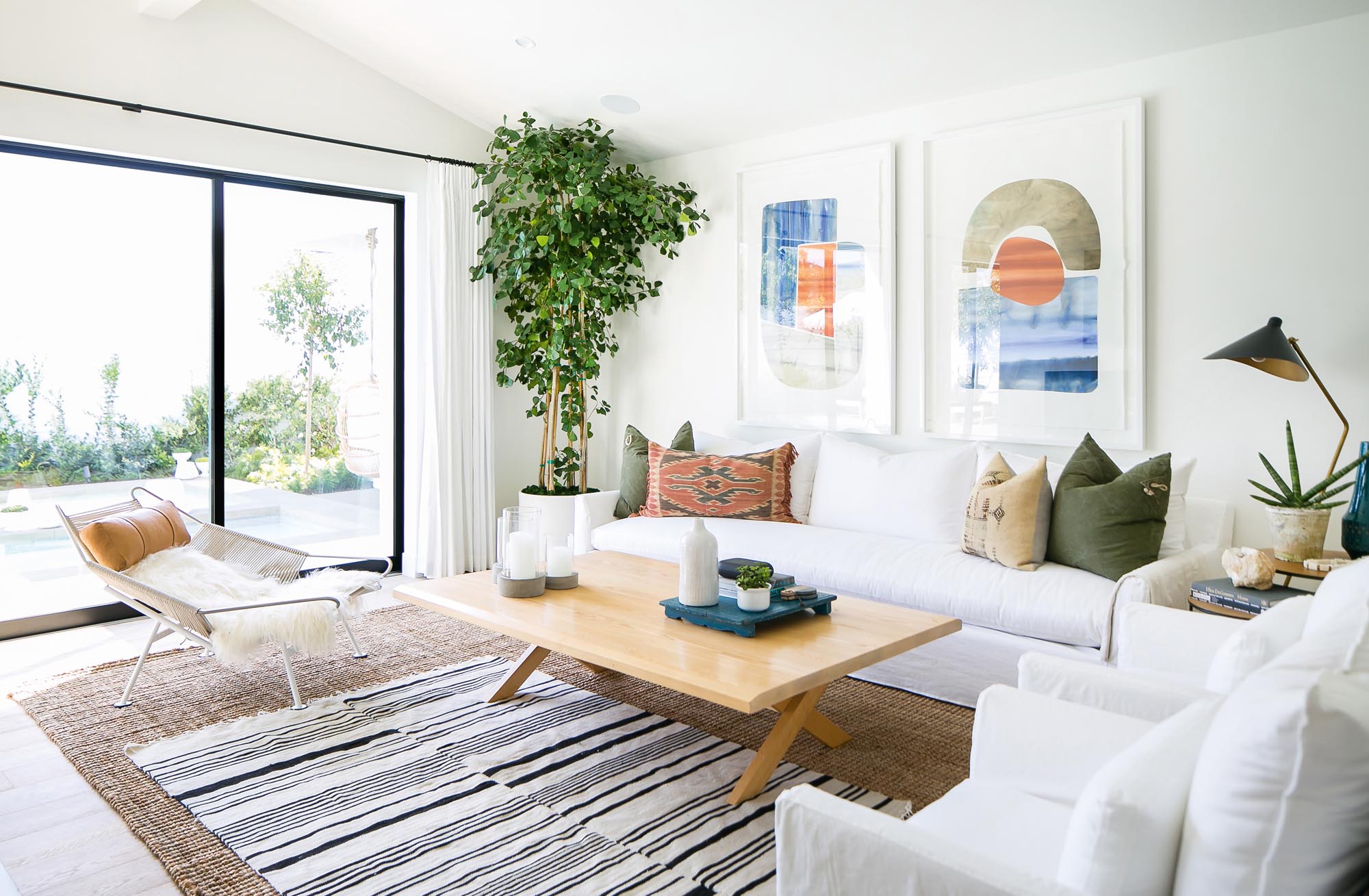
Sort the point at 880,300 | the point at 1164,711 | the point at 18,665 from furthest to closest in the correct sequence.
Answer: the point at 880,300 < the point at 18,665 < the point at 1164,711

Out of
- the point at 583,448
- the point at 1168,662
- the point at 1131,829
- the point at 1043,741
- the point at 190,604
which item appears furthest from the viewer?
the point at 583,448

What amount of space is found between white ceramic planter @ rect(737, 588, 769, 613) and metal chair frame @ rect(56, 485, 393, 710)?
1.48 m

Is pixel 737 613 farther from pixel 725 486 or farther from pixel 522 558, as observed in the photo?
pixel 725 486

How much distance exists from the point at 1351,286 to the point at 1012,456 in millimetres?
1280

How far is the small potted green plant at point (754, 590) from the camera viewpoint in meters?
2.73

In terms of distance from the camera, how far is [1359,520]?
2750 millimetres

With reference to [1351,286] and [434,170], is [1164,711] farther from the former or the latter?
[434,170]

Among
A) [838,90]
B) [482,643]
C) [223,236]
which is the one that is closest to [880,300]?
[838,90]

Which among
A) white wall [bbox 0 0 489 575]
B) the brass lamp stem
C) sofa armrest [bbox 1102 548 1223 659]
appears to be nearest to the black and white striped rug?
sofa armrest [bbox 1102 548 1223 659]

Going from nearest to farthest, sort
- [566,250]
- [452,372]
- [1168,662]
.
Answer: [1168,662], [566,250], [452,372]

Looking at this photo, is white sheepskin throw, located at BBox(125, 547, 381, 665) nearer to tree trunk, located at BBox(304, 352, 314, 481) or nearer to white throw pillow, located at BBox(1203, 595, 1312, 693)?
tree trunk, located at BBox(304, 352, 314, 481)

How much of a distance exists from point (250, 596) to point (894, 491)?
2614 mm

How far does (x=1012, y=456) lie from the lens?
383cm

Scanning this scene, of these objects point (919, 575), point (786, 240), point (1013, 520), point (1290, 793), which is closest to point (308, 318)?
point (786, 240)
